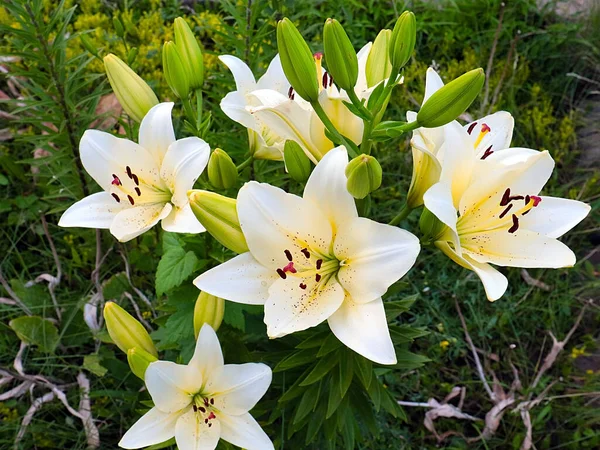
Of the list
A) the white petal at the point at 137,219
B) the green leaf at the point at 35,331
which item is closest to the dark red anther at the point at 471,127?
the white petal at the point at 137,219

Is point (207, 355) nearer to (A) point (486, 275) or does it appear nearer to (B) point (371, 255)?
(B) point (371, 255)

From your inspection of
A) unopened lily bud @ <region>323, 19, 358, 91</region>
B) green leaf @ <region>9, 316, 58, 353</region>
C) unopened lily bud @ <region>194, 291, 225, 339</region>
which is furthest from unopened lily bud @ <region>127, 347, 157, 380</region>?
green leaf @ <region>9, 316, 58, 353</region>

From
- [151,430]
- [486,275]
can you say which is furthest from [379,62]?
[151,430]

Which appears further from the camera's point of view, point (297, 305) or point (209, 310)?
point (209, 310)

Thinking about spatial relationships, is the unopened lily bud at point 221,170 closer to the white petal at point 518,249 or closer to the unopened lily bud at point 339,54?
the unopened lily bud at point 339,54

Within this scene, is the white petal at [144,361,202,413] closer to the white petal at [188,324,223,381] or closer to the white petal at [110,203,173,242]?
the white petal at [188,324,223,381]
